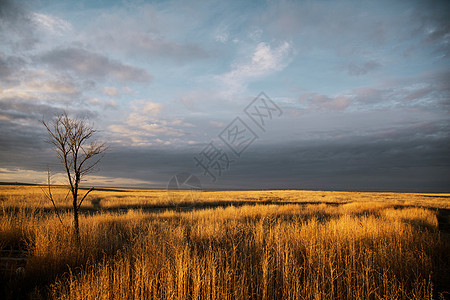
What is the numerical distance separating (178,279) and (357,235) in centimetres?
590

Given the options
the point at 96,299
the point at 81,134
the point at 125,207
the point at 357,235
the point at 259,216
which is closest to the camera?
the point at 96,299

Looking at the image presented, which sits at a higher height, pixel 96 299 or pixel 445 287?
pixel 96 299

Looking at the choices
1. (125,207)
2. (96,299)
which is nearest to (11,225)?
(96,299)

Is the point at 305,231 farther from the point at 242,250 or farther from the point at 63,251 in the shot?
the point at 63,251

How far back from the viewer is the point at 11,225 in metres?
7.04

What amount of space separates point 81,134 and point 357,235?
28.5 ft

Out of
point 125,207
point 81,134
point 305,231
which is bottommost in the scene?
point 125,207

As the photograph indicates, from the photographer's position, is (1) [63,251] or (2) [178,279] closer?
(2) [178,279]

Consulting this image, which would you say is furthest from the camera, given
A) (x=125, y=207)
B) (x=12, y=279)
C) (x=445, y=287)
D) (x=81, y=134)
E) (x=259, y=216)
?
(x=125, y=207)

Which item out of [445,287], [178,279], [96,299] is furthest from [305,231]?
[96,299]

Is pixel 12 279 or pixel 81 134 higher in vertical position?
pixel 81 134

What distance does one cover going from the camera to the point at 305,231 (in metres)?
6.95

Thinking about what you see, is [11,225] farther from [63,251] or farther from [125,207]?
[125,207]

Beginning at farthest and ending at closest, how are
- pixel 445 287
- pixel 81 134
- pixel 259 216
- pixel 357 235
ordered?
1. pixel 259 216
2. pixel 357 235
3. pixel 81 134
4. pixel 445 287
